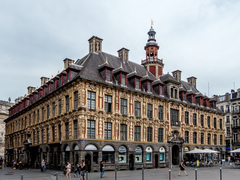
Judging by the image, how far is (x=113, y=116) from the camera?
34.4m

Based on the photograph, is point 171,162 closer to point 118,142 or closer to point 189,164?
point 189,164

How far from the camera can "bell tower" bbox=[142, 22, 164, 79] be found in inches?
1849

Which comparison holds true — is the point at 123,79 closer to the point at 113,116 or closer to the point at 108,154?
the point at 113,116

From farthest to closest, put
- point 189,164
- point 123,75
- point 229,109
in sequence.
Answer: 1. point 229,109
2. point 189,164
3. point 123,75

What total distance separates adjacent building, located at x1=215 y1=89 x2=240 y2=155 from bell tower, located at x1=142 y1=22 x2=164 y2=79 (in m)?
33.1

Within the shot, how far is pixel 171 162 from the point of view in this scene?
133 ft

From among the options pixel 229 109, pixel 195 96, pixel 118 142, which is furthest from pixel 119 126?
pixel 229 109

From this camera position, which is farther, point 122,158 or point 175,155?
point 175,155

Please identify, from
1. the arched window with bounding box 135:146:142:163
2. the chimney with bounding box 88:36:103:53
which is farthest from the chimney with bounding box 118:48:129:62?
the arched window with bounding box 135:146:142:163

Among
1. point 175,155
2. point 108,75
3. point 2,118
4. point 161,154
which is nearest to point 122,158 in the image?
point 161,154

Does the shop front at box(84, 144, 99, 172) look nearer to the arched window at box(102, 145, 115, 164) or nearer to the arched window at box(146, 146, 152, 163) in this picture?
the arched window at box(102, 145, 115, 164)

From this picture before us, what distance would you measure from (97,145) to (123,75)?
32.8ft

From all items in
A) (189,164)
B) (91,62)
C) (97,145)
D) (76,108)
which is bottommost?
(189,164)

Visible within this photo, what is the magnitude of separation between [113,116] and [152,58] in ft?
56.0
